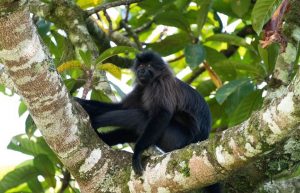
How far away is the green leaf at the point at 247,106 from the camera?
5062 mm

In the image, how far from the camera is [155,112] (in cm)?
480

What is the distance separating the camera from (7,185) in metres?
5.11

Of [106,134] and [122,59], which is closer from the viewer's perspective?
[106,134]

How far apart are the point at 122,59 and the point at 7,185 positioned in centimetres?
175

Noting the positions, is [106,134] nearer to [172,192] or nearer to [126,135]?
[126,135]

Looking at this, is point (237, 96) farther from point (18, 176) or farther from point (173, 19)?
point (18, 176)

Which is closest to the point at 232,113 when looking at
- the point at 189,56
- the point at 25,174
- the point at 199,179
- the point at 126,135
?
the point at 189,56

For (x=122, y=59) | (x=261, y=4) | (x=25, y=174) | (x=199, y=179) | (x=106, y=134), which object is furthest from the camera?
(x=122, y=59)

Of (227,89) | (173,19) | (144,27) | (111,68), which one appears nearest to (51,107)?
(111,68)

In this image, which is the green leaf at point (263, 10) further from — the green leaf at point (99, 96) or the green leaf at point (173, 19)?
the green leaf at point (173, 19)

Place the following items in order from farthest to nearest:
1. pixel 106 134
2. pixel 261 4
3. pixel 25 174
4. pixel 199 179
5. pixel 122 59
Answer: pixel 122 59 < pixel 25 174 < pixel 106 134 < pixel 261 4 < pixel 199 179

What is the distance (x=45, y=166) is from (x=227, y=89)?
62.5 inches

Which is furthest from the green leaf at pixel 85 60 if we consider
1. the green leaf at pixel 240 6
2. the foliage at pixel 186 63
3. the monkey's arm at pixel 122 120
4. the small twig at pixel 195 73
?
the small twig at pixel 195 73

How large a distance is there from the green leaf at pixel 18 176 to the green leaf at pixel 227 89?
1609 millimetres
